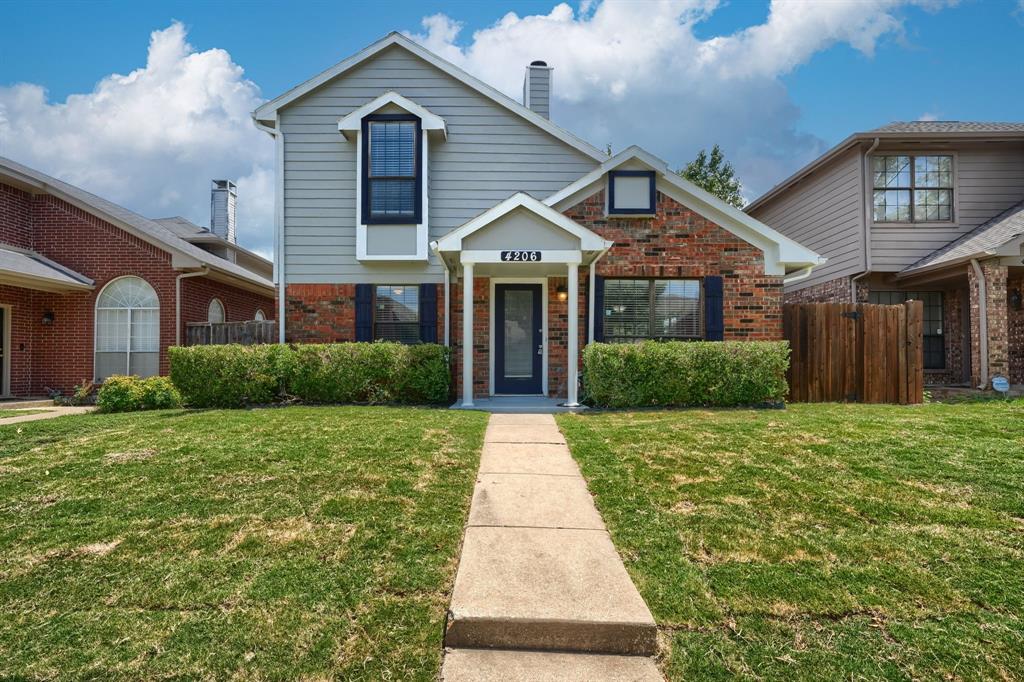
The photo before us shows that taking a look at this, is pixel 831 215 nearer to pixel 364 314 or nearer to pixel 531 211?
pixel 531 211

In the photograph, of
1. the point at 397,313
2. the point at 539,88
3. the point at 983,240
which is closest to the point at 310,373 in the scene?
the point at 397,313

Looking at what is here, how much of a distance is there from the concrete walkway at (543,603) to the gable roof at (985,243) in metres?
11.6

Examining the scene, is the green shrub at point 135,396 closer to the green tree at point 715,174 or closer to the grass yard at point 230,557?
the grass yard at point 230,557

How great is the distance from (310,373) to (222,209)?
43.5ft

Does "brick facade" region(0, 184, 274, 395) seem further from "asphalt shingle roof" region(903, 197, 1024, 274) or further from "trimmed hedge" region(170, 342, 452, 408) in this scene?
"asphalt shingle roof" region(903, 197, 1024, 274)

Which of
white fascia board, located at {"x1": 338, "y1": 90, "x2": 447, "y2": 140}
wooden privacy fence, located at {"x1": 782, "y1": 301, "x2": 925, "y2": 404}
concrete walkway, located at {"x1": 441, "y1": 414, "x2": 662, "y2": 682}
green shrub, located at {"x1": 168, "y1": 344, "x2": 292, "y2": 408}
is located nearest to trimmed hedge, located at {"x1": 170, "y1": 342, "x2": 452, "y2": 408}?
green shrub, located at {"x1": 168, "y1": 344, "x2": 292, "y2": 408}

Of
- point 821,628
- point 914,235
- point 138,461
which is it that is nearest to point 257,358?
point 138,461

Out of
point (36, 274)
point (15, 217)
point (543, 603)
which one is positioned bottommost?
point (543, 603)

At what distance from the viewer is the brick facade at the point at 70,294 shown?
11734 mm

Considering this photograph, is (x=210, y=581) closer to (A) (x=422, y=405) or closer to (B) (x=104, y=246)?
(A) (x=422, y=405)

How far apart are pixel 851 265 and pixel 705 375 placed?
7237 mm

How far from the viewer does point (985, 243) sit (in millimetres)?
10797

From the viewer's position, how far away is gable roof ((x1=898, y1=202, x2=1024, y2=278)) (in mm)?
10250

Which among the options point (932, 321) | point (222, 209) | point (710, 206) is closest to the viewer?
point (710, 206)
